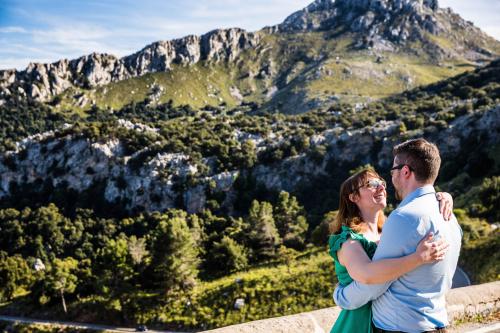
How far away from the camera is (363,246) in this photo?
392 centimetres

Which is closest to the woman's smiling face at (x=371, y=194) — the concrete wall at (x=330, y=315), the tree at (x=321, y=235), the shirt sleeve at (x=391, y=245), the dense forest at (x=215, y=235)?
the shirt sleeve at (x=391, y=245)

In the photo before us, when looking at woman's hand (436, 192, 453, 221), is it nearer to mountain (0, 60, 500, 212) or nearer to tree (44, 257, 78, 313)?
tree (44, 257, 78, 313)

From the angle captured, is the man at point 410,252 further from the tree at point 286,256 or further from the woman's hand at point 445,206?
the tree at point 286,256

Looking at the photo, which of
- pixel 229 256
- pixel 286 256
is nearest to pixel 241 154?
pixel 229 256

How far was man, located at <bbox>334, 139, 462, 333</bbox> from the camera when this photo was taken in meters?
3.56

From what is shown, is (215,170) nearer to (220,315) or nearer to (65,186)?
(65,186)

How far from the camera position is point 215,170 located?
330 ft

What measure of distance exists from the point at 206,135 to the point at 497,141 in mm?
74521

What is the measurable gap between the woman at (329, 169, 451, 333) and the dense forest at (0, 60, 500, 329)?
27271 millimetres

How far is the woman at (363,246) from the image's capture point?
11.6ft

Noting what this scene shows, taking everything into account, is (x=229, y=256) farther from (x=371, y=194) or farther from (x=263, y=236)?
(x=371, y=194)

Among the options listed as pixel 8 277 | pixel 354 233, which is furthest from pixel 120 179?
pixel 354 233

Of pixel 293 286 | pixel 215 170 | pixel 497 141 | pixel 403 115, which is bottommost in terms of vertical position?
pixel 293 286

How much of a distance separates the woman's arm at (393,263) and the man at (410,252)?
0.07m
